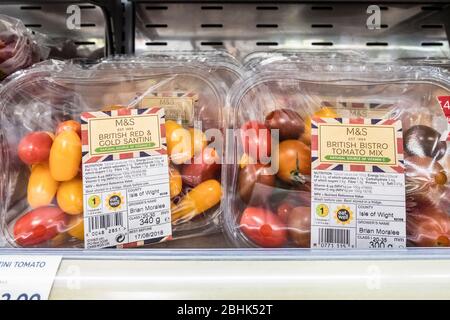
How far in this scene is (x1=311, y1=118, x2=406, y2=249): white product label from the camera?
77 centimetres

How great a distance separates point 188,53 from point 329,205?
0.62 meters

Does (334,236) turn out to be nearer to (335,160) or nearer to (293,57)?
(335,160)

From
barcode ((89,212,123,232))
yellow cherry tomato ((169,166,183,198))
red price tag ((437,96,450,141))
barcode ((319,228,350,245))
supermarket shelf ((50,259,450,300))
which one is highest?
red price tag ((437,96,450,141))

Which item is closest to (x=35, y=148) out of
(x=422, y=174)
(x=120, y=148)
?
(x=120, y=148)

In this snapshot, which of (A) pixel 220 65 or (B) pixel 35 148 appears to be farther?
(A) pixel 220 65

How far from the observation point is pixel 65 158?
0.81 meters

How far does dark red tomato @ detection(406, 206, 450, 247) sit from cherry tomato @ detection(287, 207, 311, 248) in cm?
19

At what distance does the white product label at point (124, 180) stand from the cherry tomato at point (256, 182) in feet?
0.50

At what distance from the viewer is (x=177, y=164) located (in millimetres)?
854

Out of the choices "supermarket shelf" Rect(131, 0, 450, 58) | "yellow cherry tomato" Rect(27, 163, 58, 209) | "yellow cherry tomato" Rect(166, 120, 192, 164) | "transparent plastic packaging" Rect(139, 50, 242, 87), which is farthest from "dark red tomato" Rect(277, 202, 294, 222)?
"supermarket shelf" Rect(131, 0, 450, 58)

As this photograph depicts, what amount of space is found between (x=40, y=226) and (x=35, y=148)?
0.15m

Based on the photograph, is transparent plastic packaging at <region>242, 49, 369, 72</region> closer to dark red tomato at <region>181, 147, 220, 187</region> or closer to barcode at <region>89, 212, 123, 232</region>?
dark red tomato at <region>181, 147, 220, 187</region>

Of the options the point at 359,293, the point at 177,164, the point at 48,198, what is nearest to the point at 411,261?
the point at 359,293

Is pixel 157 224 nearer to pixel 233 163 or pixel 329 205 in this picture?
pixel 233 163
